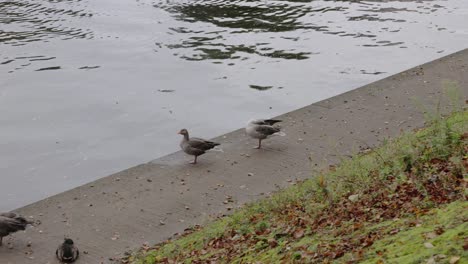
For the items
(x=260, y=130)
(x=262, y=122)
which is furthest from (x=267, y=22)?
(x=260, y=130)

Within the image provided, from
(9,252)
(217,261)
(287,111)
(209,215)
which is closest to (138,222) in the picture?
(209,215)

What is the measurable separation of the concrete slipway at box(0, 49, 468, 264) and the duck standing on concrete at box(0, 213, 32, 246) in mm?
352

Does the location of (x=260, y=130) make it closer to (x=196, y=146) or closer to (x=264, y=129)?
→ (x=264, y=129)

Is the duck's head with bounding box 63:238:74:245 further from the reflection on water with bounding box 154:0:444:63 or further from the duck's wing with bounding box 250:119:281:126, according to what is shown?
the reflection on water with bounding box 154:0:444:63

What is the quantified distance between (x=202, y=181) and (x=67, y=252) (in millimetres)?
4299

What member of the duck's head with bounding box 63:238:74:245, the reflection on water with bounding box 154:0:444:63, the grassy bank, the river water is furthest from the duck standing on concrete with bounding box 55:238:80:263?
the reflection on water with bounding box 154:0:444:63

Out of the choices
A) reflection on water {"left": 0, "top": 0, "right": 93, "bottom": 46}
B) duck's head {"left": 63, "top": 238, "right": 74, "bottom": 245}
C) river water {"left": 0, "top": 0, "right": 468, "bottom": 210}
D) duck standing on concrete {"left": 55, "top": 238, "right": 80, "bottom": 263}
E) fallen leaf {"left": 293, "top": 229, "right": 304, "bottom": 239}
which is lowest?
reflection on water {"left": 0, "top": 0, "right": 93, "bottom": 46}

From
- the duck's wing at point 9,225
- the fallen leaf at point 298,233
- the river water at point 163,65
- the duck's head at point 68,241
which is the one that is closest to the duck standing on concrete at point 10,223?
the duck's wing at point 9,225

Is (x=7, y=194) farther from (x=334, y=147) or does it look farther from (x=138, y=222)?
(x=334, y=147)

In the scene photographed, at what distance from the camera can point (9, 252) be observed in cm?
1284

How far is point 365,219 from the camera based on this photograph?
31.1 feet

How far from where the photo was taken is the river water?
19172 mm

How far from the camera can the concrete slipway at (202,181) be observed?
13.2 metres

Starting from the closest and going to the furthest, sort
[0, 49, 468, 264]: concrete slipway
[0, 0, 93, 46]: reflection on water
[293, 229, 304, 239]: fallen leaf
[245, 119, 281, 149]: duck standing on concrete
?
[293, 229, 304, 239]: fallen leaf, [0, 49, 468, 264]: concrete slipway, [245, 119, 281, 149]: duck standing on concrete, [0, 0, 93, 46]: reflection on water
